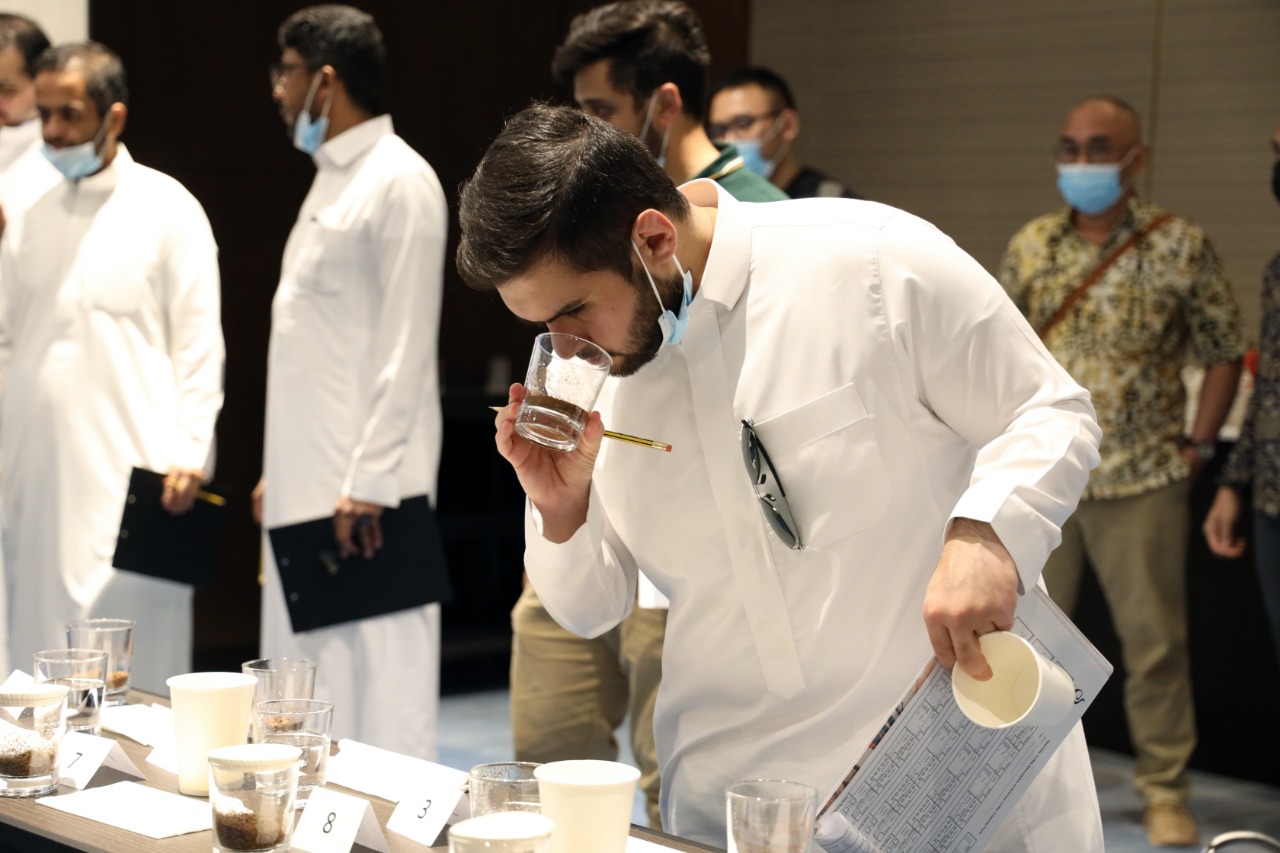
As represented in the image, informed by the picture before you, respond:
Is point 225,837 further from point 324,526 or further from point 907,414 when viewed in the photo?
point 324,526

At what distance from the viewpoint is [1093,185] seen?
4375 mm

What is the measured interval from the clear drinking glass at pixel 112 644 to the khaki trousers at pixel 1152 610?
2.90 meters

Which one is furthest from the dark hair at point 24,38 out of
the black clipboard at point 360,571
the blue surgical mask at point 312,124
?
the black clipboard at point 360,571

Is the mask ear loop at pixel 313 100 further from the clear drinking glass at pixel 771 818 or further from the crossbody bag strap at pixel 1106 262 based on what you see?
the clear drinking glass at pixel 771 818

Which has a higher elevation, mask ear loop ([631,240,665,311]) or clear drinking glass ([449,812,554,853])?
mask ear loop ([631,240,665,311])

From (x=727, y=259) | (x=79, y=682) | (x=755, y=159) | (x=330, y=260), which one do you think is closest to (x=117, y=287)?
(x=330, y=260)

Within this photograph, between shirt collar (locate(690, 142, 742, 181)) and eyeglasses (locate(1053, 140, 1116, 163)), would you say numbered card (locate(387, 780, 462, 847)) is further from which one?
eyeglasses (locate(1053, 140, 1116, 163))

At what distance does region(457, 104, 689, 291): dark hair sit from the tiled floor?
2645 mm

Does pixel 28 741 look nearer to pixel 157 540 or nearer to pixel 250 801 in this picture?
pixel 250 801

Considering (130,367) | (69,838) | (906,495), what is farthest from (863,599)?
(130,367)

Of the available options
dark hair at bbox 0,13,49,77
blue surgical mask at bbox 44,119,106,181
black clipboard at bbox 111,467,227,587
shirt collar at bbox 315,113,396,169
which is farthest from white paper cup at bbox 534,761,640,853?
dark hair at bbox 0,13,49,77

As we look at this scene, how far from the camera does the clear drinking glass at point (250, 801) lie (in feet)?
4.52

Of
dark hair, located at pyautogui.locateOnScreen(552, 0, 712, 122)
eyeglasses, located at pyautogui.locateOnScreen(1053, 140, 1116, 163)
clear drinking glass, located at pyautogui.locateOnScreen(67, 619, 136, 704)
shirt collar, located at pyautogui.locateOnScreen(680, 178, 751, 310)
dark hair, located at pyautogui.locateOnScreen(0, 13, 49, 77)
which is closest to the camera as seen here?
shirt collar, located at pyautogui.locateOnScreen(680, 178, 751, 310)

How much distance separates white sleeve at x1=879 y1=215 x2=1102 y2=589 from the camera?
157 cm
